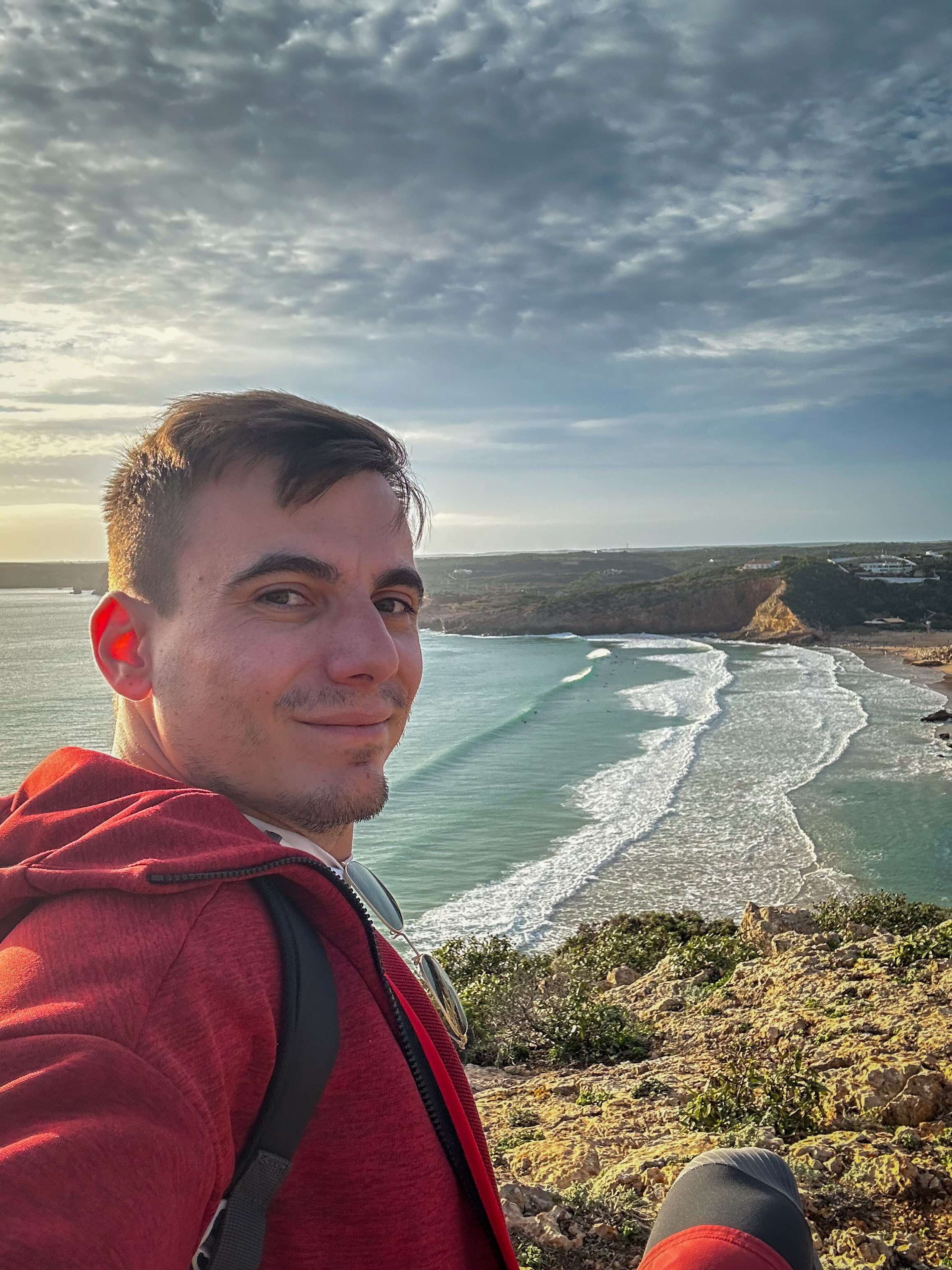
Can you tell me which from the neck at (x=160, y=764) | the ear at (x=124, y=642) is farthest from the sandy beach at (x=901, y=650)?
the ear at (x=124, y=642)

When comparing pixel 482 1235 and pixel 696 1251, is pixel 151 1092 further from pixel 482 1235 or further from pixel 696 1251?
pixel 696 1251

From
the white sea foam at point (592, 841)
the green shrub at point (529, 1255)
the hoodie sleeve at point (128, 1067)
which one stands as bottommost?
A: the white sea foam at point (592, 841)

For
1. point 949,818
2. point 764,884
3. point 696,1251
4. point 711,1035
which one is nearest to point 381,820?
point 764,884

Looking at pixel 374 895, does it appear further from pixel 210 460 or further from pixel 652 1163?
pixel 652 1163

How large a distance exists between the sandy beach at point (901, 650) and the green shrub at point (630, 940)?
3156 centimetres

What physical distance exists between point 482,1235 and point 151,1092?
0.78 metres

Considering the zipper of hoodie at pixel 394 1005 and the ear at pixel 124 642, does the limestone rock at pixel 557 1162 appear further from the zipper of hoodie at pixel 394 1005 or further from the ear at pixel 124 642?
the ear at pixel 124 642

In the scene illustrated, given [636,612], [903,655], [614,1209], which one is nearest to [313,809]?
[614,1209]

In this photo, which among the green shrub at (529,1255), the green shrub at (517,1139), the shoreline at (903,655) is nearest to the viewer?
the green shrub at (529,1255)

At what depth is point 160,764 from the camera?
167 cm

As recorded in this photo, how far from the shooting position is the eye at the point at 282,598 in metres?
1.59

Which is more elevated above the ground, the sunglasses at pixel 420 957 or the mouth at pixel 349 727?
the mouth at pixel 349 727

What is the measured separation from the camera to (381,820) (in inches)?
806

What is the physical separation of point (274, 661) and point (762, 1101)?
467 cm
